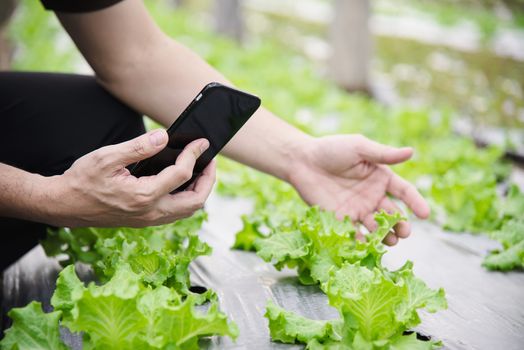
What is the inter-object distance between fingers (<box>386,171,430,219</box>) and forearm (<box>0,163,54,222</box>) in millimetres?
1305

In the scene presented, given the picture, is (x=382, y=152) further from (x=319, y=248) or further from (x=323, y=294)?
(x=323, y=294)

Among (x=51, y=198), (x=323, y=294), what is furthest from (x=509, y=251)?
(x=51, y=198)

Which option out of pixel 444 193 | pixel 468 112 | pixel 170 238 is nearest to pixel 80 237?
pixel 170 238

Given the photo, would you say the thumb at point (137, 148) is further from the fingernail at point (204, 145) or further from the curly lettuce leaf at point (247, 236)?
the curly lettuce leaf at point (247, 236)

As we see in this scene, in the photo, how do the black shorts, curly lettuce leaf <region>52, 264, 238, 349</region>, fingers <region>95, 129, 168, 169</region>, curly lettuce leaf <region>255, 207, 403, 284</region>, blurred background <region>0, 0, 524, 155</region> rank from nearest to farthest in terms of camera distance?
curly lettuce leaf <region>52, 264, 238, 349</region>
fingers <region>95, 129, 168, 169</region>
curly lettuce leaf <region>255, 207, 403, 284</region>
the black shorts
blurred background <region>0, 0, 524, 155</region>

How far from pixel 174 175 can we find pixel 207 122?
0.22 metres

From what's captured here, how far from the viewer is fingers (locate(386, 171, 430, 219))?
8.13 feet

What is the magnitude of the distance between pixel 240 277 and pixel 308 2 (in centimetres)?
1861

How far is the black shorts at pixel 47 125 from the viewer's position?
7.25ft

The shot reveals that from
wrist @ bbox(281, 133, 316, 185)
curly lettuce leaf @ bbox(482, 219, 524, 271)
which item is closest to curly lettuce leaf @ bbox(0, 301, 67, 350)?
wrist @ bbox(281, 133, 316, 185)

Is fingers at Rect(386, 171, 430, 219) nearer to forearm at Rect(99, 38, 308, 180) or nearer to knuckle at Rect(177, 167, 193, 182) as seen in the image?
forearm at Rect(99, 38, 308, 180)

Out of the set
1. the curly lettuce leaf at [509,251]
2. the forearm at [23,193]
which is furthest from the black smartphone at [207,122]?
the curly lettuce leaf at [509,251]

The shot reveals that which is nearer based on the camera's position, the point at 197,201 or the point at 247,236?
the point at 197,201

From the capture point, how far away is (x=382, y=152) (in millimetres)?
2357
